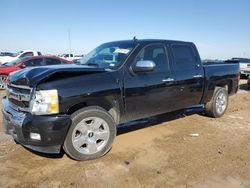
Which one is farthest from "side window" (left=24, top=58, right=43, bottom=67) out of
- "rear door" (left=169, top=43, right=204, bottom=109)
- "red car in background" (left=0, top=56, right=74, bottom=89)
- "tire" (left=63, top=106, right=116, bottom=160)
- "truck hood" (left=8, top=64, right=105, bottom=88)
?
"tire" (left=63, top=106, right=116, bottom=160)

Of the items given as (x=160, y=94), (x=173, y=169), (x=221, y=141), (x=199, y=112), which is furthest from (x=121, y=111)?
(x=199, y=112)

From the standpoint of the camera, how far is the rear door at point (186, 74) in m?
5.54

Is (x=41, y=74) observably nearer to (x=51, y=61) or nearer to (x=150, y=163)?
(x=150, y=163)

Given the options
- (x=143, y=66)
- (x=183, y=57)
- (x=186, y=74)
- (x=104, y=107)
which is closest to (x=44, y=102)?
(x=104, y=107)

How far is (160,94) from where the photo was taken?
5.13 meters

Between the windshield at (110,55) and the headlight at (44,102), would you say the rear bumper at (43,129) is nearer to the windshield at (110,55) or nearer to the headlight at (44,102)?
the headlight at (44,102)

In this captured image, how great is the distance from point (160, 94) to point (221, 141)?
1.52 m

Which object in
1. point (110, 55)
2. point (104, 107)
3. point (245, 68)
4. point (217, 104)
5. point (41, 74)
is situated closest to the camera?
point (41, 74)

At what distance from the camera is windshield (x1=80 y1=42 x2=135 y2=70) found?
15.6ft

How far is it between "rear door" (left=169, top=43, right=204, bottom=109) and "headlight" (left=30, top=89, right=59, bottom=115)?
104 inches

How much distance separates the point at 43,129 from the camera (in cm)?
369

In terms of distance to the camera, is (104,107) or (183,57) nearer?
(104,107)

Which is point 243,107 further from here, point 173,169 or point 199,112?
point 173,169

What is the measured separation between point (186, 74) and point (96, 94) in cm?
240
